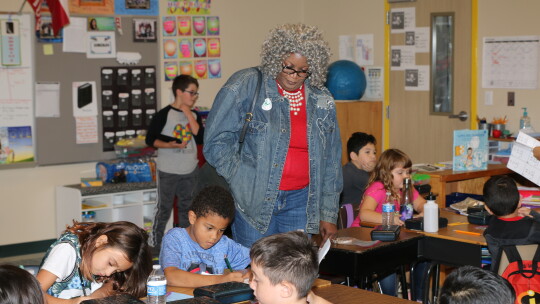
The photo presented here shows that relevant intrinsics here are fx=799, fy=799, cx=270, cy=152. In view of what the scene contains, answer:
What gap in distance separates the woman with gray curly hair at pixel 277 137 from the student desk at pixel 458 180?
7.19 feet

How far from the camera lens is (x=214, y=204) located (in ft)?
11.9

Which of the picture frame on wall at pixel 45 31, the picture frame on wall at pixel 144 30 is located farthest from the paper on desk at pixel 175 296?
the picture frame on wall at pixel 144 30

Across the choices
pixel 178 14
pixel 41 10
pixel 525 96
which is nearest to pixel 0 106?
pixel 41 10

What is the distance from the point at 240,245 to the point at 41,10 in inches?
170

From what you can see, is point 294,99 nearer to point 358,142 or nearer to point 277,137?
point 277,137

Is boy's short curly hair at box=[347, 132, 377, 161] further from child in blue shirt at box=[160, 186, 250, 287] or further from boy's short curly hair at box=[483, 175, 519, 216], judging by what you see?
child in blue shirt at box=[160, 186, 250, 287]

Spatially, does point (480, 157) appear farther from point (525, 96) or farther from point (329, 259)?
point (329, 259)

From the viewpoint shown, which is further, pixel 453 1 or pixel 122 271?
pixel 453 1

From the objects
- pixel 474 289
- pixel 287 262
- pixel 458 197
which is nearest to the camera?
pixel 474 289

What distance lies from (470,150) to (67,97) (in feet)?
12.2

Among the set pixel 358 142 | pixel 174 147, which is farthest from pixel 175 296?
pixel 174 147

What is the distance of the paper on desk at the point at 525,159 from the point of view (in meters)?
5.20

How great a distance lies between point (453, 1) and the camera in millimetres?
7770

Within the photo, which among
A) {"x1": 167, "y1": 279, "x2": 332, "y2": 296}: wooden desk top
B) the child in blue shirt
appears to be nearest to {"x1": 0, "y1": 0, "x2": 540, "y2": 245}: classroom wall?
the child in blue shirt
